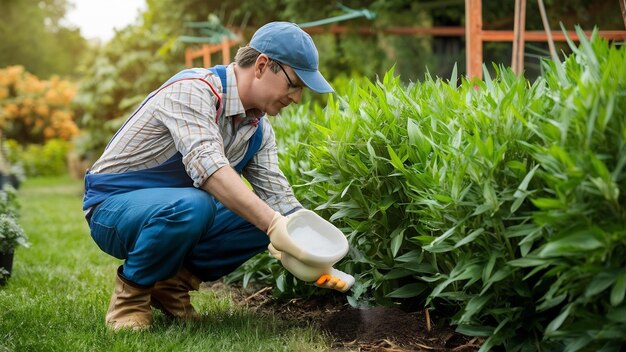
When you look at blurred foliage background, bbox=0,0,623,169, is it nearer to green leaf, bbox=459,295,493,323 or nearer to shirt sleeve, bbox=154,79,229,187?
shirt sleeve, bbox=154,79,229,187

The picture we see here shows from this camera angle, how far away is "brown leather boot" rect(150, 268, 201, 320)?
347cm

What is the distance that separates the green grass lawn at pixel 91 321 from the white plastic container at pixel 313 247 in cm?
28

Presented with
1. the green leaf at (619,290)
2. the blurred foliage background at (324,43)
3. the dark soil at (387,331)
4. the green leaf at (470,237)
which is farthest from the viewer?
the blurred foliage background at (324,43)

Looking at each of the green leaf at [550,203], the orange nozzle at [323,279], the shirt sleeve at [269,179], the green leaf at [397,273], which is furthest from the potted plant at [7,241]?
the green leaf at [550,203]

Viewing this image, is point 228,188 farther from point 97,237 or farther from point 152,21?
point 152,21

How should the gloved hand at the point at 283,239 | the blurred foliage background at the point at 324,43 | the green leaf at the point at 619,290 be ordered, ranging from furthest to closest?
the blurred foliage background at the point at 324,43 < the gloved hand at the point at 283,239 < the green leaf at the point at 619,290

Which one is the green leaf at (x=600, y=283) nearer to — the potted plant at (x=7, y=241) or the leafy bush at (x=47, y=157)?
the potted plant at (x=7, y=241)

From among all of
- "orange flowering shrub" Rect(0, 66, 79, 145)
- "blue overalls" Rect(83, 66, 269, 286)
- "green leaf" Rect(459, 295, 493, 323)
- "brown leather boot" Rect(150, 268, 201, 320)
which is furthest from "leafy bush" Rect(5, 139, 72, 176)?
"green leaf" Rect(459, 295, 493, 323)

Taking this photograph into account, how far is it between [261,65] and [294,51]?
6.5 inches

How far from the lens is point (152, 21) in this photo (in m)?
11.2

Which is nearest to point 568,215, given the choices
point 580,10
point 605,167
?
point 605,167

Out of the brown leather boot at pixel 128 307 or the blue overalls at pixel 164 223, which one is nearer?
the blue overalls at pixel 164 223

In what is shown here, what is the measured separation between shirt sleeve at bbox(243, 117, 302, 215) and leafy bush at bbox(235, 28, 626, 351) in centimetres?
15

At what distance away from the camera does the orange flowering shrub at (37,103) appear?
50.4ft
